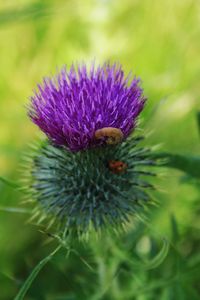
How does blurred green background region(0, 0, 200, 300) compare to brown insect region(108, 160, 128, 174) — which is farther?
blurred green background region(0, 0, 200, 300)

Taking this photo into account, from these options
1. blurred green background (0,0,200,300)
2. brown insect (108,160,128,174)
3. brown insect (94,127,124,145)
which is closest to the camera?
brown insect (94,127,124,145)

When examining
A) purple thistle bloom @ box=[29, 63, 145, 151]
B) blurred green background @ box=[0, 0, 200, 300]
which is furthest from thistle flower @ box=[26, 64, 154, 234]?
blurred green background @ box=[0, 0, 200, 300]

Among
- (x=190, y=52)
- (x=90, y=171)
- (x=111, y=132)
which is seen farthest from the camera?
(x=190, y=52)

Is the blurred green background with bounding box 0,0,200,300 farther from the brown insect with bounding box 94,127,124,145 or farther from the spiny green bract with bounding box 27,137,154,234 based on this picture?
the brown insect with bounding box 94,127,124,145

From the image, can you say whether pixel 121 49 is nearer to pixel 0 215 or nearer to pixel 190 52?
pixel 190 52

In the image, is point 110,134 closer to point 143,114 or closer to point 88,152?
point 88,152

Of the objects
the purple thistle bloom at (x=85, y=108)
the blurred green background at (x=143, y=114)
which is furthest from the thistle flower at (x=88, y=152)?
the blurred green background at (x=143, y=114)

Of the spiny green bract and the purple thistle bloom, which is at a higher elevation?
the purple thistle bloom

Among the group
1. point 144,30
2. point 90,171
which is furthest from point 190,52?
point 90,171

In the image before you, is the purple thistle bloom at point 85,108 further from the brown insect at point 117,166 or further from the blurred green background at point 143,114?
the blurred green background at point 143,114
